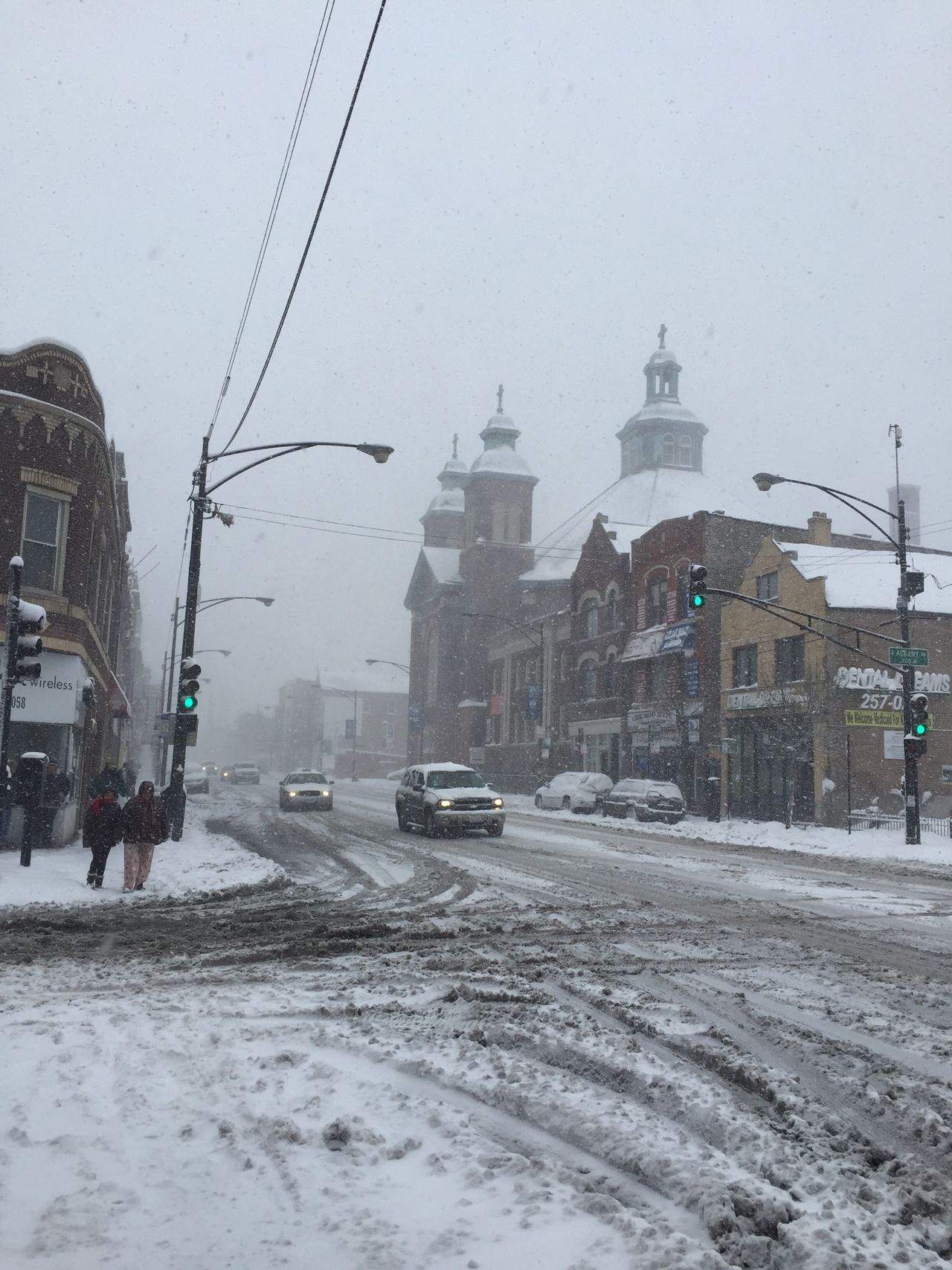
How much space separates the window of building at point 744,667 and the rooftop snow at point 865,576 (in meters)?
3.90

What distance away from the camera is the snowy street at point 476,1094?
12.7 feet

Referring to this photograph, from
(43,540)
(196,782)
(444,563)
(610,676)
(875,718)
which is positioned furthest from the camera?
(444,563)

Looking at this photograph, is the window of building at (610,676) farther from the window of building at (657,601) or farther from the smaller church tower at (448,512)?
the smaller church tower at (448,512)

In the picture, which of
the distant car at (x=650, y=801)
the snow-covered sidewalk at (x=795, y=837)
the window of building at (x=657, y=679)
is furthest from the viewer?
the window of building at (x=657, y=679)

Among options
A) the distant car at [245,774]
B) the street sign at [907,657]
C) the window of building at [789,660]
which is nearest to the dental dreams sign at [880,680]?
the window of building at [789,660]

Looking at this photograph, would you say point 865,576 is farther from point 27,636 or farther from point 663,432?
point 663,432

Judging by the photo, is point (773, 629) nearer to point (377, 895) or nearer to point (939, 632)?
point (939, 632)

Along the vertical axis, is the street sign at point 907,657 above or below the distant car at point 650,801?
above

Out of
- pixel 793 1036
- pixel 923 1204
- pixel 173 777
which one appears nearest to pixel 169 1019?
pixel 793 1036

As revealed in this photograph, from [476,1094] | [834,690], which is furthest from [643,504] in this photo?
[476,1094]

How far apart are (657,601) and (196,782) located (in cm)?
2398

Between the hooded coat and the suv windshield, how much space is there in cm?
1187

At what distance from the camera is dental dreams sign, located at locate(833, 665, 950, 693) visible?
114 feet

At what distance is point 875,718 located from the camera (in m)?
32.5
